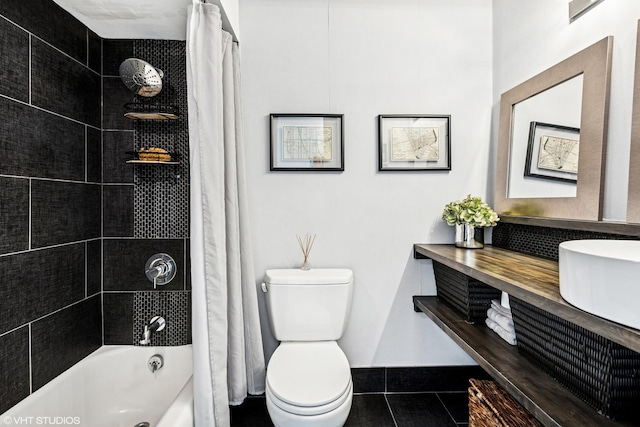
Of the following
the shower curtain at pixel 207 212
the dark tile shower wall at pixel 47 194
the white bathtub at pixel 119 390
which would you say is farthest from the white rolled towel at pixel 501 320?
the dark tile shower wall at pixel 47 194

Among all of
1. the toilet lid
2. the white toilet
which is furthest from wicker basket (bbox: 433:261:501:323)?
the toilet lid

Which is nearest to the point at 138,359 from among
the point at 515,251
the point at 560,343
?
the point at 560,343

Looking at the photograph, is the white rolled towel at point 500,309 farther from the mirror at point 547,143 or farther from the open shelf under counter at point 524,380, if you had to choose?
the mirror at point 547,143

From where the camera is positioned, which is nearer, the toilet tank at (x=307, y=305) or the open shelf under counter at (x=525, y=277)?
the open shelf under counter at (x=525, y=277)

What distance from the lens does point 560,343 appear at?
114 centimetres

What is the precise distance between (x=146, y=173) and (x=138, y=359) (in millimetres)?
1022

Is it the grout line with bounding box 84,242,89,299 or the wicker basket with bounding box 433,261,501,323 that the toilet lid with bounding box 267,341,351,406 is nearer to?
the wicker basket with bounding box 433,261,501,323

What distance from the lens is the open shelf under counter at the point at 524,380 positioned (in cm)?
99

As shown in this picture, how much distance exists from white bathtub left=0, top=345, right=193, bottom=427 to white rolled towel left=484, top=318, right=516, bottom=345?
1388 millimetres

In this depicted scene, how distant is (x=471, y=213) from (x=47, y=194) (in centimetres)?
208

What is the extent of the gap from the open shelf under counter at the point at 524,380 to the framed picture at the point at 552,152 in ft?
2.57

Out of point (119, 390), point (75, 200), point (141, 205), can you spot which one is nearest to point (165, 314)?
point (119, 390)

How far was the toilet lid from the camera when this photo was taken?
4.58 feet

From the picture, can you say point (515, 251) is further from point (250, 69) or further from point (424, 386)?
point (250, 69)
